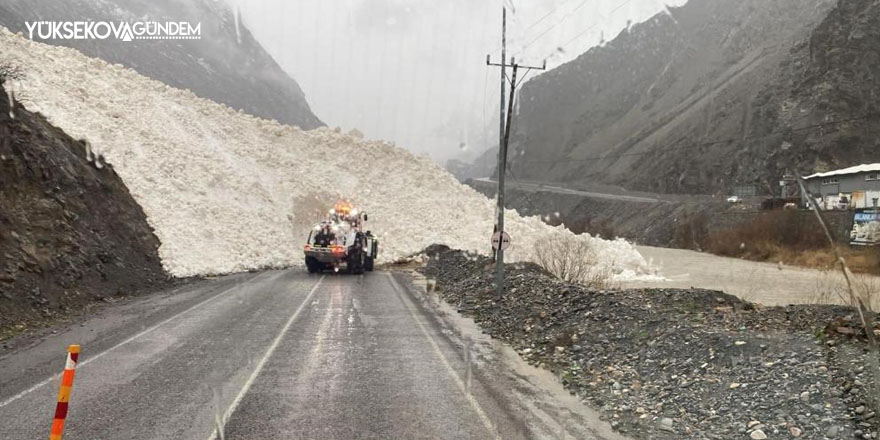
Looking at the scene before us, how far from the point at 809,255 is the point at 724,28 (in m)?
129

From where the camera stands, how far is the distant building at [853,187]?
49.9 meters

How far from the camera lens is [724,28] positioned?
153 meters

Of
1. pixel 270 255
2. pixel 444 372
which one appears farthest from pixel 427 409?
pixel 270 255

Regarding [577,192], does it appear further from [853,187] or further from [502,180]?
[502,180]

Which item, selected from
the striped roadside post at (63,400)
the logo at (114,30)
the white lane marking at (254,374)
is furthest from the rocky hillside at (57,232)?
the logo at (114,30)

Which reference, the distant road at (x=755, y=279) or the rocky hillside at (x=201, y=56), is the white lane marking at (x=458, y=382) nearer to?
the distant road at (x=755, y=279)

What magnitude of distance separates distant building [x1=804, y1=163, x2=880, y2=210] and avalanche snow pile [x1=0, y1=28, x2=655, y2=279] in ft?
78.0

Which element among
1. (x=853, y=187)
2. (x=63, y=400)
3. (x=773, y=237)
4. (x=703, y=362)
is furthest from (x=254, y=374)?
(x=853, y=187)

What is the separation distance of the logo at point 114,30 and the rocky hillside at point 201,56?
59.6 inches

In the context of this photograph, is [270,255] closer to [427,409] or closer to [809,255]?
[427,409]

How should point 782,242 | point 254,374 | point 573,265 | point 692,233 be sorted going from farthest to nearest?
point 692,233, point 782,242, point 573,265, point 254,374

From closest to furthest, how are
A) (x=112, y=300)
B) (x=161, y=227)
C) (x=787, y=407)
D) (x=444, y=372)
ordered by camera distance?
(x=787, y=407), (x=444, y=372), (x=112, y=300), (x=161, y=227)

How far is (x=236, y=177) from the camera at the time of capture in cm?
4081

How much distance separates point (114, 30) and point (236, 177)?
110438 millimetres
